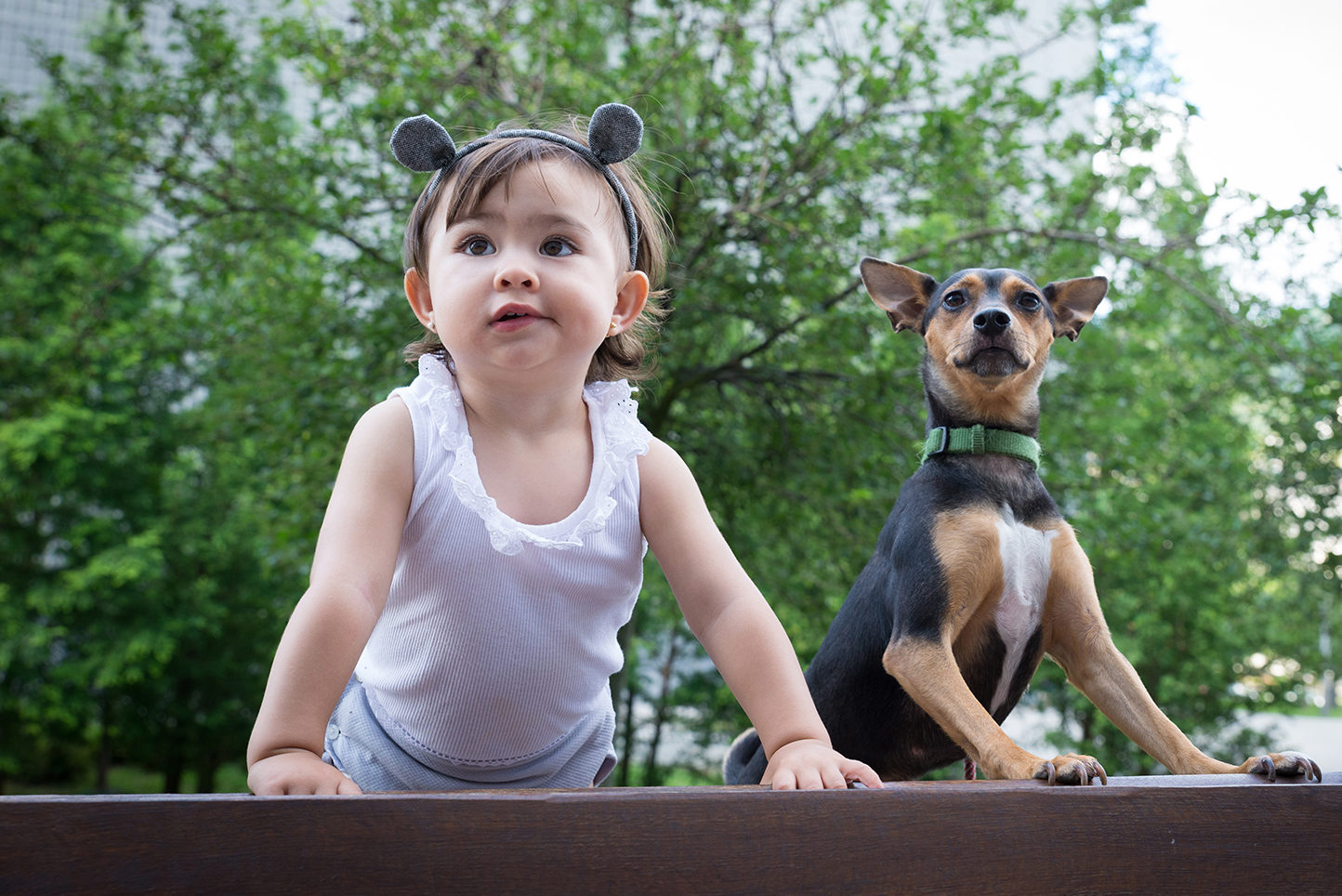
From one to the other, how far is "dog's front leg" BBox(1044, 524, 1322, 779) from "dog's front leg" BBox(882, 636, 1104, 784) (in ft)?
0.82

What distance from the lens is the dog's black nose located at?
1808 millimetres

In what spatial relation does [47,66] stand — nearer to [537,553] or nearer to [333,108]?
[333,108]

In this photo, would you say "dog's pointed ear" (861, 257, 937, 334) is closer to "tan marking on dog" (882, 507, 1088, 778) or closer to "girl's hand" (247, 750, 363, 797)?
"tan marking on dog" (882, 507, 1088, 778)

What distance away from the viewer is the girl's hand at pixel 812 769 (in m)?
1.34

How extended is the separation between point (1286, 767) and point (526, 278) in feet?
4.22

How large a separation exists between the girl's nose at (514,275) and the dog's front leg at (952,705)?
867 mm

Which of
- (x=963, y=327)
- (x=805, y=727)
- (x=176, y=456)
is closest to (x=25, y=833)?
(x=805, y=727)

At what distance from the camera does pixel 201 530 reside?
36.3 ft

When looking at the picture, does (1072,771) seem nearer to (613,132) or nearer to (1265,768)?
(1265,768)

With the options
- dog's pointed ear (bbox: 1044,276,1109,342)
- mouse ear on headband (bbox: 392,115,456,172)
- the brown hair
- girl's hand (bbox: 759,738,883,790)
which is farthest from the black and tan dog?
mouse ear on headband (bbox: 392,115,456,172)

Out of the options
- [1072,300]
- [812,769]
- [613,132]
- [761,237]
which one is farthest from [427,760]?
[761,237]

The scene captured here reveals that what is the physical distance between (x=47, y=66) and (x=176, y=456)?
21.4 feet

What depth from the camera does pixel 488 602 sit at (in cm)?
165

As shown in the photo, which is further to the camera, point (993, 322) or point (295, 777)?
point (993, 322)
